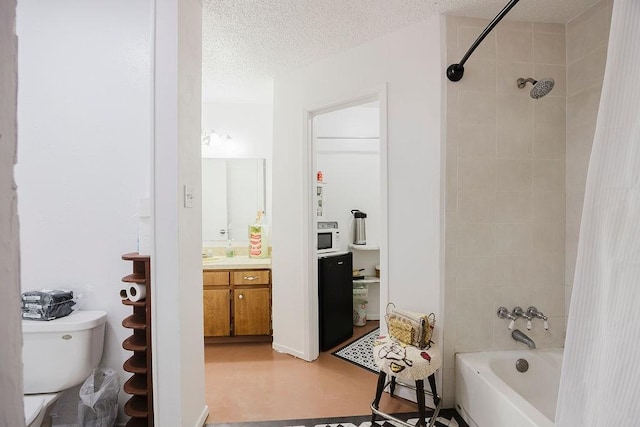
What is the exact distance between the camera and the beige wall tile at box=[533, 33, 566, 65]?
6.25 ft

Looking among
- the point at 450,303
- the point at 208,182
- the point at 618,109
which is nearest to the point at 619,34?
the point at 618,109

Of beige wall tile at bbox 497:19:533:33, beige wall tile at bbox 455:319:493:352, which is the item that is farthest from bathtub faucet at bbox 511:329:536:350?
beige wall tile at bbox 497:19:533:33

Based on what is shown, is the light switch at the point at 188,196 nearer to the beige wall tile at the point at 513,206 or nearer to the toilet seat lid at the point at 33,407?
the toilet seat lid at the point at 33,407

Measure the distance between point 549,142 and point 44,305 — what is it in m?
3.03

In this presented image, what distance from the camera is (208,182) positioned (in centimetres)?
328

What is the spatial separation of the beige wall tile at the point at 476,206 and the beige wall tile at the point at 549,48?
927 millimetres

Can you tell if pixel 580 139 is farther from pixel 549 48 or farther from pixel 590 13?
pixel 590 13

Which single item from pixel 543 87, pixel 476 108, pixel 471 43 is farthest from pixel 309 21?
pixel 543 87

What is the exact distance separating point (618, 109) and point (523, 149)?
4.86ft

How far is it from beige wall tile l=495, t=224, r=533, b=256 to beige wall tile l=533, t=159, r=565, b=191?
0.28m

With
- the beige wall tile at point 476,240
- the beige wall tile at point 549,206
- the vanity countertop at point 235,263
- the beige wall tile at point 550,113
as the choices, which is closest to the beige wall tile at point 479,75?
the beige wall tile at point 550,113

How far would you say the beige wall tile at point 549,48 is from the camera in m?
1.91

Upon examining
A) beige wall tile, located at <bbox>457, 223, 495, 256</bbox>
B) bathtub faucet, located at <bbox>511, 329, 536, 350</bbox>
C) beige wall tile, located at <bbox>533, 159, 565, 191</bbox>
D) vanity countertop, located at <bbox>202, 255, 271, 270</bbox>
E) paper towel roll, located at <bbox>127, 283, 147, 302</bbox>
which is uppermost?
beige wall tile, located at <bbox>533, 159, 565, 191</bbox>

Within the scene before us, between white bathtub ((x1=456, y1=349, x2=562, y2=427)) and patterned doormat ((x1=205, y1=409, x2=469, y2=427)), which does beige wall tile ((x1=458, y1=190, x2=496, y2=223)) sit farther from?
patterned doormat ((x1=205, y1=409, x2=469, y2=427))
